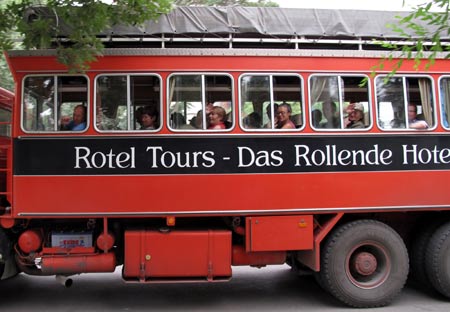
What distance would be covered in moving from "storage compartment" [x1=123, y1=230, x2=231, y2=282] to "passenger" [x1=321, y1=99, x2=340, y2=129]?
186 cm

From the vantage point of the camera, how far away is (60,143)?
5.04 m

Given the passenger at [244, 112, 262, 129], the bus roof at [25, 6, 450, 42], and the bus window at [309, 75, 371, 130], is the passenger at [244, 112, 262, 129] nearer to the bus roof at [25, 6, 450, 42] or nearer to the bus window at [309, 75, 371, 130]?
the bus window at [309, 75, 371, 130]

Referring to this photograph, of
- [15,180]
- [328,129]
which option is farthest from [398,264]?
[15,180]

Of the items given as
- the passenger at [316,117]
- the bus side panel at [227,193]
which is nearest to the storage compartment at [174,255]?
the bus side panel at [227,193]

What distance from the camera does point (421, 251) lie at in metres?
5.62

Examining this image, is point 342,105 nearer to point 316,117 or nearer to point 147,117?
point 316,117

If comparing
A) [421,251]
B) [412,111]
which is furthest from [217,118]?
[421,251]

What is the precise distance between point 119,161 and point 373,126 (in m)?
3.14

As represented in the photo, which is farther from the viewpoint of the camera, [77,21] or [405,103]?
[405,103]

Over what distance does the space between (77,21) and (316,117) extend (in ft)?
9.69

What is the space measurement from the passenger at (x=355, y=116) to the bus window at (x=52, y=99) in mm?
3257

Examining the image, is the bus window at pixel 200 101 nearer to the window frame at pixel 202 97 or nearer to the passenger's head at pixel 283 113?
the window frame at pixel 202 97

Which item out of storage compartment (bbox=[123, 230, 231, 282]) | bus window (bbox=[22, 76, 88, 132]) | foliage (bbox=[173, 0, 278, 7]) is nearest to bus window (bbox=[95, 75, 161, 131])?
bus window (bbox=[22, 76, 88, 132])

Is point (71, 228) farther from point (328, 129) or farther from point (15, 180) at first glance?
point (328, 129)
